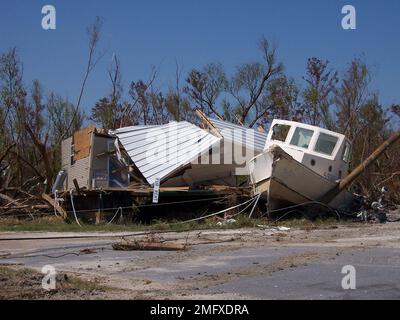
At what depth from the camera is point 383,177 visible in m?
26.4

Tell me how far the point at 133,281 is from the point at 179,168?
14.3m

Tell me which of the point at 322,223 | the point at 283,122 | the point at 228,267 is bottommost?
the point at 322,223

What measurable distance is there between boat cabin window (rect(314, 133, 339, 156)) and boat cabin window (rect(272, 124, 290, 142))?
145 centimetres

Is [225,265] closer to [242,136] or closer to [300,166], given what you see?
[300,166]

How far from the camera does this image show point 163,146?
2512cm

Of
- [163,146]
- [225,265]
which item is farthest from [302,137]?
[225,265]

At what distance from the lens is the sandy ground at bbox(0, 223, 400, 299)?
25.2 ft

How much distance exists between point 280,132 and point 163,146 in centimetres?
505

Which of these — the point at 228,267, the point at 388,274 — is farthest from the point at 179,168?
the point at 388,274

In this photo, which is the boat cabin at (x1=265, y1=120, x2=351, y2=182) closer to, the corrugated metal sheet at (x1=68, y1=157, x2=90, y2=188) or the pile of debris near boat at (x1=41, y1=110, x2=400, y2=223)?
the pile of debris near boat at (x1=41, y1=110, x2=400, y2=223)

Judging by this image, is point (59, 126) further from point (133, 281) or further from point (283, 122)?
point (133, 281)

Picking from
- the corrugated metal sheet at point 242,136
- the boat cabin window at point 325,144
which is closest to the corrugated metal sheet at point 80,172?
the corrugated metal sheet at point 242,136

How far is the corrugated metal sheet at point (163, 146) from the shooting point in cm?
2338

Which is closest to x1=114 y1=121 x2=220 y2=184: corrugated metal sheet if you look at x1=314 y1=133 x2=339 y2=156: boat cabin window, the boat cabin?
the boat cabin
